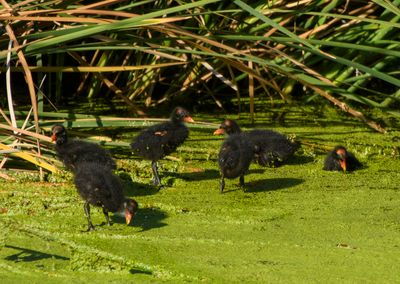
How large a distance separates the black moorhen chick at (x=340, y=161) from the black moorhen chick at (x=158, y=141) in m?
1.00

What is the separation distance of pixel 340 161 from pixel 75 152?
72.4 inches

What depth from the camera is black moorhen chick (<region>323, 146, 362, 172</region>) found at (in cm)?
661

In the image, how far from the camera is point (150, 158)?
20.8 feet

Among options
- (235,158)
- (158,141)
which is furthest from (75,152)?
(235,158)

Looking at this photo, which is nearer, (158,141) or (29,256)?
(29,256)

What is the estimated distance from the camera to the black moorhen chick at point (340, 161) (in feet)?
21.7

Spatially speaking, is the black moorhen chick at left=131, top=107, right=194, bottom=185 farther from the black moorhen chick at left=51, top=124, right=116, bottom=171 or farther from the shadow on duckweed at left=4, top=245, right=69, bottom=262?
the shadow on duckweed at left=4, top=245, right=69, bottom=262

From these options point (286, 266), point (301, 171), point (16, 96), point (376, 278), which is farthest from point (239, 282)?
point (16, 96)

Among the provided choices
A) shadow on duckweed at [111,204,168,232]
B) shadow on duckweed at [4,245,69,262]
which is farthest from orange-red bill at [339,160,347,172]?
shadow on duckweed at [4,245,69,262]

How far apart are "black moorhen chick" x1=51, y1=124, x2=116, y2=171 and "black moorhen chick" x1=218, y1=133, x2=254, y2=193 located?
2.27 feet

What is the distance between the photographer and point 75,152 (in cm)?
585

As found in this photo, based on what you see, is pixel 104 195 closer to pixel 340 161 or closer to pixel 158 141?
pixel 158 141

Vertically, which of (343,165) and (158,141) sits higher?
(158,141)

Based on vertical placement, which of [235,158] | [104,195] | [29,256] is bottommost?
[29,256]
